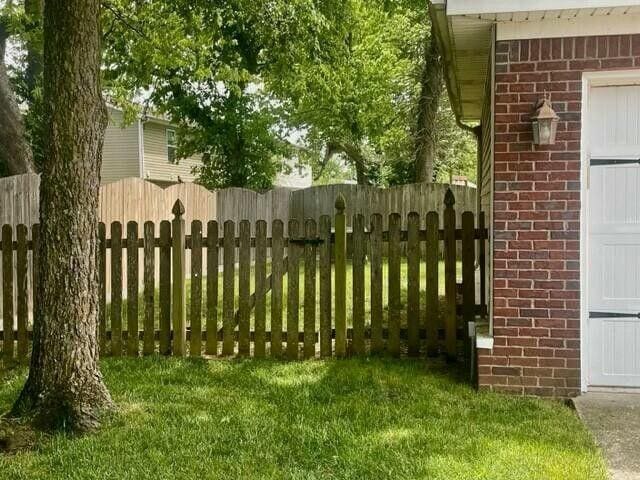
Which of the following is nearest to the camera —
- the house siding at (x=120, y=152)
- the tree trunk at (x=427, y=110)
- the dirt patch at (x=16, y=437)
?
the dirt patch at (x=16, y=437)

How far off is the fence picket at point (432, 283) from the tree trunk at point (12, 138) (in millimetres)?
8309

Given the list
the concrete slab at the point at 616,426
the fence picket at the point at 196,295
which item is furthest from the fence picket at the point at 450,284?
the fence picket at the point at 196,295

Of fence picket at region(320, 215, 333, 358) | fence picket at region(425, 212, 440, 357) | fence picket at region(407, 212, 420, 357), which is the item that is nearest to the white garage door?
fence picket at region(425, 212, 440, 357)

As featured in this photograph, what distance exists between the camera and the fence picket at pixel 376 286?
603 centimetres

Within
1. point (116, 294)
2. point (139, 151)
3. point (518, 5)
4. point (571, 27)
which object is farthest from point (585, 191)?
point (139, 151)

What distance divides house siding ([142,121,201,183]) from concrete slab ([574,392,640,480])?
2199 centimetres

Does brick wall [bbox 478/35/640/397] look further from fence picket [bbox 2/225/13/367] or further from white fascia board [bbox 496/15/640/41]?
fence picket [bbox 2/225/13/367]

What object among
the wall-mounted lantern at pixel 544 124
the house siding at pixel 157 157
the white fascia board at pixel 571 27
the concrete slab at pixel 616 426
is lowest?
the concrete slab at pixel 616 426

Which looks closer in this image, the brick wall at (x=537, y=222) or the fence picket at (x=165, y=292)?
the brick wall at (x=537, y=222)

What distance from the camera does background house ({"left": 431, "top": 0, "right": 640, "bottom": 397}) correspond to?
4680 mm

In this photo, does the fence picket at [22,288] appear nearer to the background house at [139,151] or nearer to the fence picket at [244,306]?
the fence picket at [244,306]

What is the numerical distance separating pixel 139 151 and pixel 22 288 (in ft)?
61.7

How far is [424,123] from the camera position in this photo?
54.4ft

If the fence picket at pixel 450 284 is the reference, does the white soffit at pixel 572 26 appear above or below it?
above
